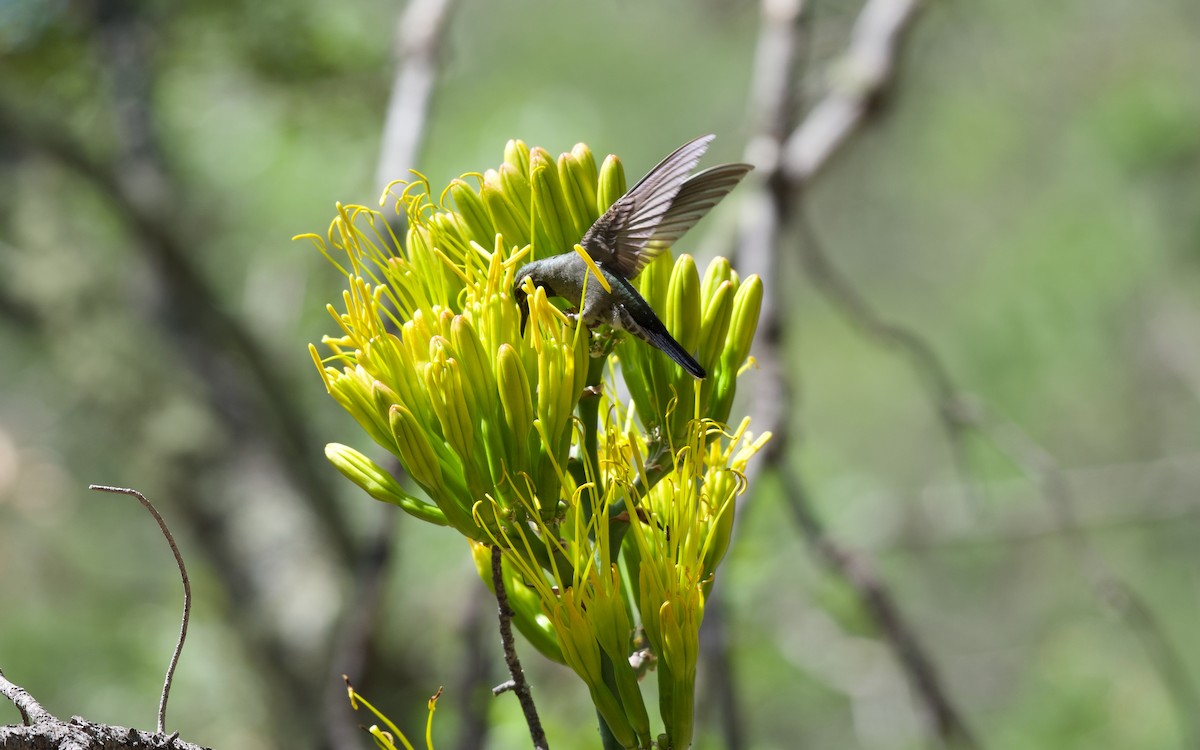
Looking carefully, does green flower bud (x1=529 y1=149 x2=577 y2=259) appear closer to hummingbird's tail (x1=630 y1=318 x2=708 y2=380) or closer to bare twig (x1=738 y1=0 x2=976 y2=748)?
hummingbird's tail (x1=630 y1=318 x2=708 y2=380)

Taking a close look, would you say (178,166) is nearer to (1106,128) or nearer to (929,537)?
(929,537)

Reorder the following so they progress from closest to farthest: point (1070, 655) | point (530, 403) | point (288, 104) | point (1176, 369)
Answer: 1. point (530, 403)
2. point (288, 104)
3. point (1070, 655)
4. point (1176, 369)

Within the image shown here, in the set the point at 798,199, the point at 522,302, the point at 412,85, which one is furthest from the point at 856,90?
the point at 522,302

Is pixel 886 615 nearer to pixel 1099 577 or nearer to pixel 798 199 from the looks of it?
pixel 1099 577

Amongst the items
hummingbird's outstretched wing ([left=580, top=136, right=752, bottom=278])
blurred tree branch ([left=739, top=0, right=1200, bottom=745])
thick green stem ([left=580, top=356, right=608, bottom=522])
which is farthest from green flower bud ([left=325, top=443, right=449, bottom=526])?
blurred tree branch ([left=739, top=0, right=1200, bottom=745])

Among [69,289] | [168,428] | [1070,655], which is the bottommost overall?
[1070,655]

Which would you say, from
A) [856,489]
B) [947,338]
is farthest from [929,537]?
[947,338]

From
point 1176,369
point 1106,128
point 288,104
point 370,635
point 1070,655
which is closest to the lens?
point 370,635

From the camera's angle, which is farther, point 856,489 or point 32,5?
point 856,489
